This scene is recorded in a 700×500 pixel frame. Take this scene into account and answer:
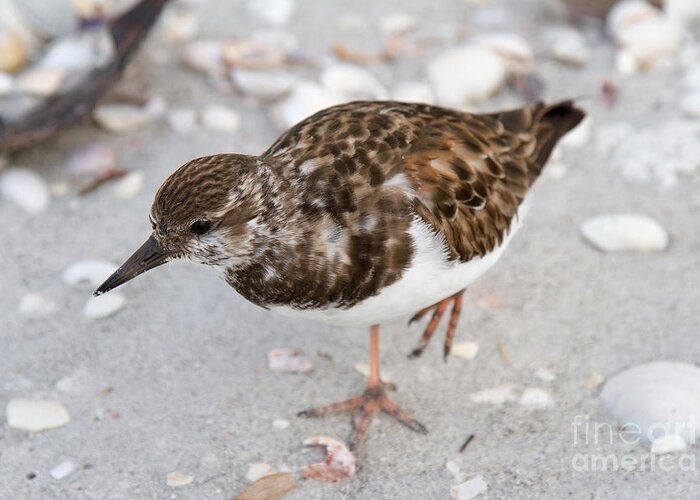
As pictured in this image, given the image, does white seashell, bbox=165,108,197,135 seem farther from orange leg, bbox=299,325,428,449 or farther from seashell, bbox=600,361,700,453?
seashell, bbox=600,361,700,453

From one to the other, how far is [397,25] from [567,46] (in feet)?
2.62

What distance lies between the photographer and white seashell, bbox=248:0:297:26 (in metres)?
4.55

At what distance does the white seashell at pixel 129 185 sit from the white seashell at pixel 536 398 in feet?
5.66

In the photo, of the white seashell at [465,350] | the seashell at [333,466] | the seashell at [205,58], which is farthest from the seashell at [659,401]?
the seashell at [205,58]

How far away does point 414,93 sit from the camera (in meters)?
4.11

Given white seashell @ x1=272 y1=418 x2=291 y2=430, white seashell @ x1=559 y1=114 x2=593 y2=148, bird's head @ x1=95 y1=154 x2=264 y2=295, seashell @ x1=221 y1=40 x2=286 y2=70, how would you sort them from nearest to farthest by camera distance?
1. bird's head @ x1=95 y1=154 x2=264 y2=295
2. white seashell @ x1=272 y1=418 x2=291 y2=430
3. white seashell @ x1=559 y1=114 x2=593 y2=148
4. seashell @ x1=221 y1=40 x2=286 y2=70

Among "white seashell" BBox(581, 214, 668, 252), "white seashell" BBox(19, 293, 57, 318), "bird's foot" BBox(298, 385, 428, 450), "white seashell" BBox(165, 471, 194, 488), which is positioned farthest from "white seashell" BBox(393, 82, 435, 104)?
"white seashell" BBox(165, 471, 194, 488)

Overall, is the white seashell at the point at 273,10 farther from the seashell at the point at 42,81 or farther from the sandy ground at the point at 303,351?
the seashell at the point at 42,81

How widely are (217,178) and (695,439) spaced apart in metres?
1.52

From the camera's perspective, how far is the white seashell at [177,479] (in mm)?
2637

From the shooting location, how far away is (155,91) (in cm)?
417

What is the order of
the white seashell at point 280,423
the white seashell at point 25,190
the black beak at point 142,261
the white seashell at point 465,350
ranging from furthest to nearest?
the white seashell at point 25,190, the white seashell at point 465,350, the white seashell at point 280,423, the black beak at point 142,261

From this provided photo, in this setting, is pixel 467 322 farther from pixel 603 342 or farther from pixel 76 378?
pixel 76 378

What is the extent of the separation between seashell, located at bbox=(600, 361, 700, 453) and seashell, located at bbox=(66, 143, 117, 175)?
2.14 meters
